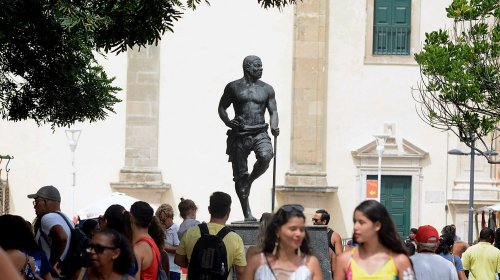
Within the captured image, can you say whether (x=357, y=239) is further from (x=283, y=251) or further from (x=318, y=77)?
(x=318, y=77)

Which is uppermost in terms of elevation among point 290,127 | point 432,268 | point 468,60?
point 468,60

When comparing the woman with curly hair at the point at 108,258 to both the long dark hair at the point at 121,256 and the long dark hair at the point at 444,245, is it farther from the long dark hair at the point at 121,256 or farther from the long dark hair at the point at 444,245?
the long dark hair at the point at 444,245

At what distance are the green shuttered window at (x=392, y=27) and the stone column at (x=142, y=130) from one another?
5.55 m

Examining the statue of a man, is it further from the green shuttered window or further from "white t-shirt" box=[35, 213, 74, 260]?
the green shuttered window

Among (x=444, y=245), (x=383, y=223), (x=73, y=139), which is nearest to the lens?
(x=383, y=223)

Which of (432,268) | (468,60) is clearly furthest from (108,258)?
(468,60)

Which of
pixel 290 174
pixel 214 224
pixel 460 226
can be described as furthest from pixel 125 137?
pixel 214 224

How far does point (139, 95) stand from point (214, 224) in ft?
88.2

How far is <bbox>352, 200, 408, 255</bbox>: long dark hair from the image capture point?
949 cm

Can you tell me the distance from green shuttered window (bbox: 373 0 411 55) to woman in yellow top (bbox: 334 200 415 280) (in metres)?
29.7

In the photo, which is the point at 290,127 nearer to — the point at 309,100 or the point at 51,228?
the point at 309,100

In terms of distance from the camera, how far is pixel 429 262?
1180 cm

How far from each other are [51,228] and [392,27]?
87.3 feet

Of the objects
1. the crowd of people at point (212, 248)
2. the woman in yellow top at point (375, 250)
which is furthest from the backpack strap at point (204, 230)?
the woman in yellow top at point (375, 250)
